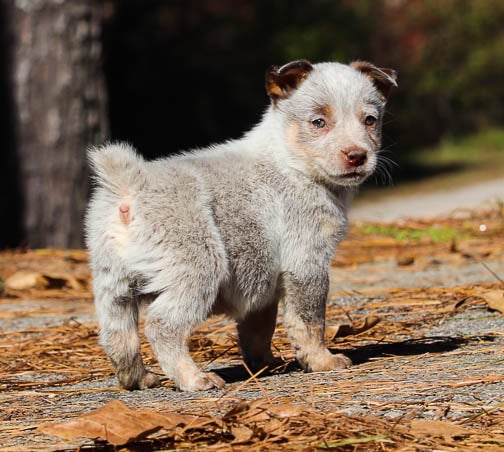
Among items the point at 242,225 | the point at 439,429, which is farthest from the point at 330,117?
the point at 439,429

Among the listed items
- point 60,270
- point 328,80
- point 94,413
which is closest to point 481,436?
point 94,413

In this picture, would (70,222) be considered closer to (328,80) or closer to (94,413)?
(328,80)

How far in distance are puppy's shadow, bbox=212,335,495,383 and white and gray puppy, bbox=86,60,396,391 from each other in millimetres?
115

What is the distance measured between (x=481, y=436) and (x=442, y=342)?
1.72 m

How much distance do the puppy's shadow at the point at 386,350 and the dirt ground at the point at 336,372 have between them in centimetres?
1

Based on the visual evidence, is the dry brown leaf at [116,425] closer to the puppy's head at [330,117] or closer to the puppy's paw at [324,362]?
the puppy's paw at [324,362]

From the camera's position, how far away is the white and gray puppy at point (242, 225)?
4.01 m

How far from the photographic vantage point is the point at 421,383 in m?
3.64

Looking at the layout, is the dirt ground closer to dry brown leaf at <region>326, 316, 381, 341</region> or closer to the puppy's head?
dry brown leaf at <region>326, 316, 381, 341</region>

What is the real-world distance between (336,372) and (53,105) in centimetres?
526

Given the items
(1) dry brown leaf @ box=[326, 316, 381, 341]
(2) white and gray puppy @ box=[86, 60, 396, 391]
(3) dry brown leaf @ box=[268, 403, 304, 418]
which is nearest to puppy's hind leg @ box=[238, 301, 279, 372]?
(2) white and gray puppy @ box=[86, 60, 396, 391]

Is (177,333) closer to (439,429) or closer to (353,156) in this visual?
(353,156)

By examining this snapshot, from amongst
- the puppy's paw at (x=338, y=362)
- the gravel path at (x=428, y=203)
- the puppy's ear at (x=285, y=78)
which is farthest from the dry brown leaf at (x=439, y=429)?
the gravel path at (x=428, y=203)

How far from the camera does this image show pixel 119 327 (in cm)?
408
